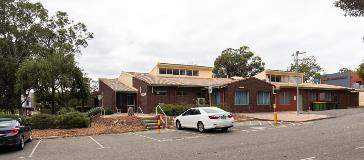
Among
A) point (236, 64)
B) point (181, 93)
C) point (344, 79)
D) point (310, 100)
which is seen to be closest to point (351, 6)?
point (181, 93)

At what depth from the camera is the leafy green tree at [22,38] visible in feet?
134

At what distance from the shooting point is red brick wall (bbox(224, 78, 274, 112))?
35.0 m

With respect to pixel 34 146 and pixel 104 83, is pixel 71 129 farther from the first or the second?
pixel 104 83

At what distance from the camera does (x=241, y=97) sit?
35.9 meters

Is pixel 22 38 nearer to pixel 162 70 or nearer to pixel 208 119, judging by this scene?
pixel 162 70

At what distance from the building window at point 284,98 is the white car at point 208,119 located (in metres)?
21.0

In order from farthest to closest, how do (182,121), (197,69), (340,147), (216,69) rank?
(216,69)
(197,69)
(182,121)
(340,147)

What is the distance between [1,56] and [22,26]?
490 centimetres

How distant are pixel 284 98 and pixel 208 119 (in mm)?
23552

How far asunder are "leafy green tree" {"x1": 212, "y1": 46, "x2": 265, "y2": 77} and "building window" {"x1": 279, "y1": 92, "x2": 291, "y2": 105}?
28262mm

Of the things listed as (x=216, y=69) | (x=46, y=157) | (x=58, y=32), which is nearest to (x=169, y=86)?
(x=58, y=32)

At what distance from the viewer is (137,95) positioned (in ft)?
123

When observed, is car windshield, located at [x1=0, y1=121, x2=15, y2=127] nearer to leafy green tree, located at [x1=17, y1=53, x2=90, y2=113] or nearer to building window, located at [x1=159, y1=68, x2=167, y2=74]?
leafy green tree, located at [x1=17, y1=53, x2=90, y2=113]

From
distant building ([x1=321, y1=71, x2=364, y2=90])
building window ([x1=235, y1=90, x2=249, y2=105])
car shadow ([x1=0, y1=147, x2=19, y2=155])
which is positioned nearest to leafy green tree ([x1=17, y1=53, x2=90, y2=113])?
building window ([x1=235, y1=90, x2=249, y2=105])
